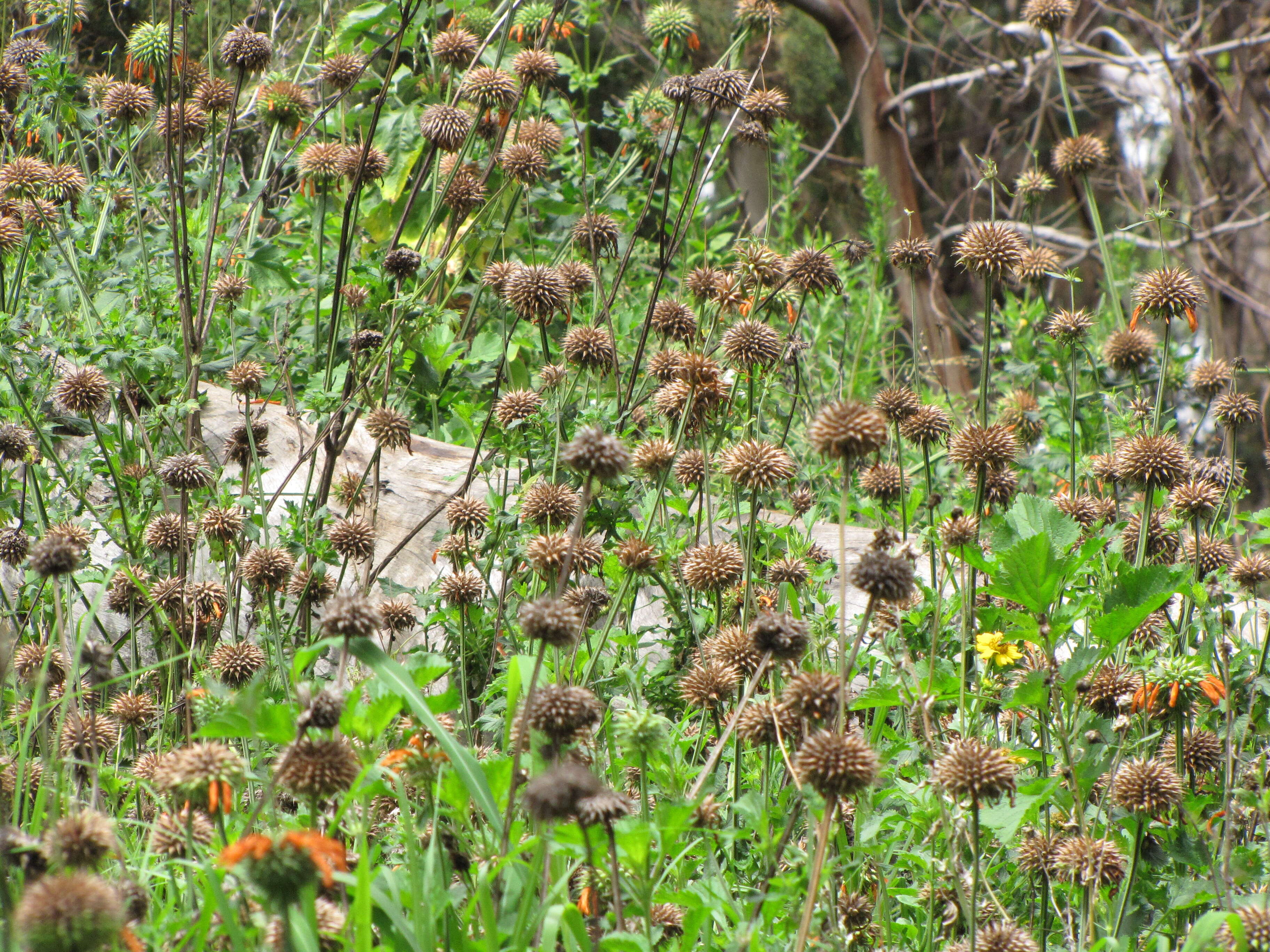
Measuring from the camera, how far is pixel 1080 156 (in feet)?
11.7

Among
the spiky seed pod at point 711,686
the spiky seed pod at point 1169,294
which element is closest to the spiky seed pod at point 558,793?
the spiky seed pod at point 711,686

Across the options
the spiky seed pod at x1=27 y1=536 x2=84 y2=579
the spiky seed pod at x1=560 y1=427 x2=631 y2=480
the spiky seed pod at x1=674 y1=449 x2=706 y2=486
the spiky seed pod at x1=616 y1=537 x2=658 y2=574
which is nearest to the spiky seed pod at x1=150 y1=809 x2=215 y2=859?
the spiky seed pod at x1=27 y1=536 x2=84 y2=579

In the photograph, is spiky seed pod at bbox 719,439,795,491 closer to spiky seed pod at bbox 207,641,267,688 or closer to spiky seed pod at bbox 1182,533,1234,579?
spiky seed pod at bbox 1182,533,1234,579

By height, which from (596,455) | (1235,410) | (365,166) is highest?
(365,166)

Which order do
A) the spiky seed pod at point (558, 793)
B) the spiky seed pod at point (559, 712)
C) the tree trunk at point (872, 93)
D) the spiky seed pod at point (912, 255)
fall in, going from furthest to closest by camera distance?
the tree trunk at point (872, 93) → the spiky seed pod at point (912, 255) → the spiky seed pod at point (559, 712) → the spiky seed pod at point (558, 793)

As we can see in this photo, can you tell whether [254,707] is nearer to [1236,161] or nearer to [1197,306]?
[1197,306]

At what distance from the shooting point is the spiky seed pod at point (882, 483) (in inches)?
90.9

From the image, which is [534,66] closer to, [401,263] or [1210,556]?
[401,263]

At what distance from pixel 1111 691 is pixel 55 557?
6.13 ft

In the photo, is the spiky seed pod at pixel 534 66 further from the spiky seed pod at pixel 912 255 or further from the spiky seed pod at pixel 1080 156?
the spiky seed pod at pixel 1080 156

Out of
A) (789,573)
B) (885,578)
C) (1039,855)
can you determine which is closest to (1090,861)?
(1039,855)

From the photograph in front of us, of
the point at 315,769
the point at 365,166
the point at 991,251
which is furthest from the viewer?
the point at 365,166

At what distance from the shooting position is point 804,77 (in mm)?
10445

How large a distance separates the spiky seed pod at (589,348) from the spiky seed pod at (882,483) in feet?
2.59
